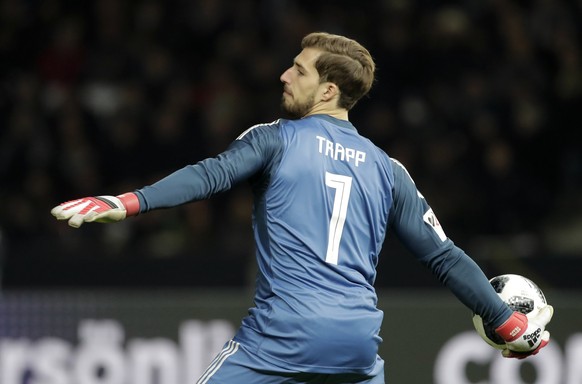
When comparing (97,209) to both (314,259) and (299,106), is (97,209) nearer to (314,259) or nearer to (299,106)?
(314,259)

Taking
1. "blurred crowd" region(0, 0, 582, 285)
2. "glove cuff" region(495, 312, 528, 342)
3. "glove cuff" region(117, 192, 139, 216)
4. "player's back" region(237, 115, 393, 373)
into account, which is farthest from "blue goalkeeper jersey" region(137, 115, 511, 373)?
"blurred crowd" region(0, 0, 582, 285)

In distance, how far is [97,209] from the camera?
3873 mm

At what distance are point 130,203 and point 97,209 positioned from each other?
13cm

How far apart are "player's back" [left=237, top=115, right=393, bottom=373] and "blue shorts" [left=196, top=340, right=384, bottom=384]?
1.5 inches

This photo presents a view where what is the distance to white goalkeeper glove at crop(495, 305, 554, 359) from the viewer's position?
4574 mm

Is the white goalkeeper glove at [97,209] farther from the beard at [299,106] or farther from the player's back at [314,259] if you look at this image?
the beard at [299,106]

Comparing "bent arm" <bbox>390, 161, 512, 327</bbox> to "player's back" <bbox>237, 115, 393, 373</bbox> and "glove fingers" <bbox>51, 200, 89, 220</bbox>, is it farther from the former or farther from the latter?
"glove fingers" <bbox>51, 200, 89, 220</bbox>

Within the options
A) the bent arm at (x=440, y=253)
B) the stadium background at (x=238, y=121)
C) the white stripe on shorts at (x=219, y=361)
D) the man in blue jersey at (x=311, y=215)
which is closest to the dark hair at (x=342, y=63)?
the man in blue jersey at (x=311, y=215)

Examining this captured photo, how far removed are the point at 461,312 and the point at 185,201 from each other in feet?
13.1

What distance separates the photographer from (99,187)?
10.5m

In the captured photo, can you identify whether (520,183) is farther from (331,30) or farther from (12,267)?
(12,267)

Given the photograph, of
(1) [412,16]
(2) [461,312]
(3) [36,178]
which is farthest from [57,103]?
Result: (2) [461,312]

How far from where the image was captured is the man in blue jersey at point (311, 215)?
164 inches

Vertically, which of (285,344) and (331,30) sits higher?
(331,30)
